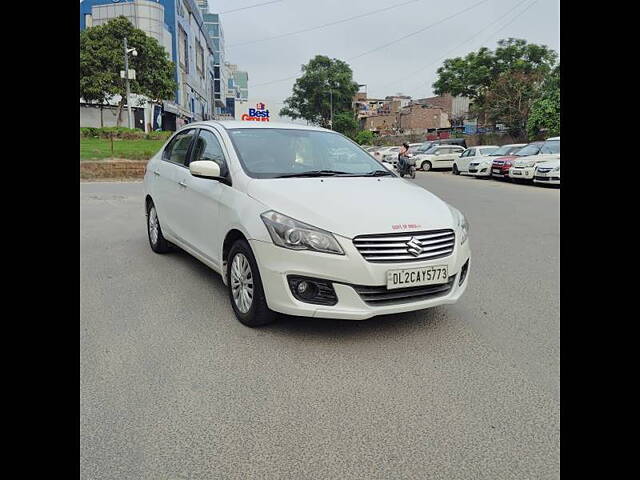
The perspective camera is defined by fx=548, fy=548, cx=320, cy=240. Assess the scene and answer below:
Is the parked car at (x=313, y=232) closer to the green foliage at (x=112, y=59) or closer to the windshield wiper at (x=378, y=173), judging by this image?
the windshield wiper at (x=378, y=173)

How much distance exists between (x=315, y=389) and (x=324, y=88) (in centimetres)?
7743

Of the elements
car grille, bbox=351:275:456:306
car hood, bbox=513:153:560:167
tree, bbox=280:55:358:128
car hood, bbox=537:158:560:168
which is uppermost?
tree, bbox=280:55:358:128

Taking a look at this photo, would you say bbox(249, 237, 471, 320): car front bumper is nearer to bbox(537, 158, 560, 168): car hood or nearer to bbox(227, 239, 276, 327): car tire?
bbox(227, 239, 276, 327): car tire

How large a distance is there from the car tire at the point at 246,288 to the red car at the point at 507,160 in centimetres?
1873

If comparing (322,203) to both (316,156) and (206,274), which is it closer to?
(316,156)

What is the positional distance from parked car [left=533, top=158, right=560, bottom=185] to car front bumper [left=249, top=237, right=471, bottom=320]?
15.8 m

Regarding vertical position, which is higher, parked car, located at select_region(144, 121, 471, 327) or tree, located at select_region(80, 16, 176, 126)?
tree, located at select_region(80, 16, 176, 126)

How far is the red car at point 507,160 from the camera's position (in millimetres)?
21078

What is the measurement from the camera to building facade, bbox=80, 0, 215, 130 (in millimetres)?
52531

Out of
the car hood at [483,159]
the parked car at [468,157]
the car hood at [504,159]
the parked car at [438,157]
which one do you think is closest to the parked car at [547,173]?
the car hood at [504,159]


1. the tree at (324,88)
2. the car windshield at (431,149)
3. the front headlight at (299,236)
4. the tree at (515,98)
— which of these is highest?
the tree at (324,88)

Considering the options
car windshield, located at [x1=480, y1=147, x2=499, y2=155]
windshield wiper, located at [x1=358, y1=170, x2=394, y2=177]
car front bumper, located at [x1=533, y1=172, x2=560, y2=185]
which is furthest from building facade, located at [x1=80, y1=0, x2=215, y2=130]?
windshield wiper, located at [x1=358, y1=170, x2=394, y2=177]
